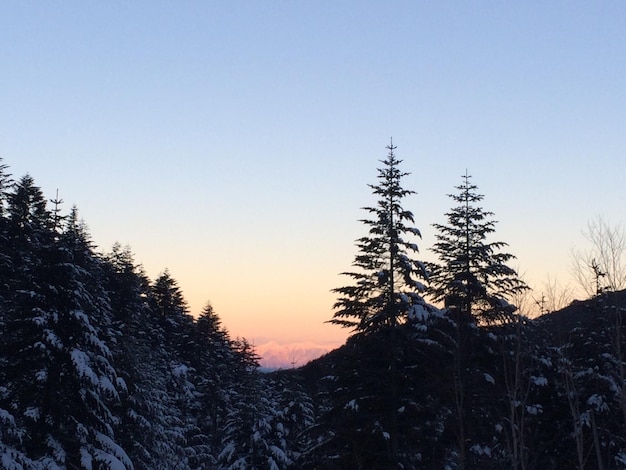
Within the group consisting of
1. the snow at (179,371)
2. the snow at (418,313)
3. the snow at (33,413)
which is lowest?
the snow at (33,413)

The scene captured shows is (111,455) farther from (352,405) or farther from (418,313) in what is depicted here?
(418,313)

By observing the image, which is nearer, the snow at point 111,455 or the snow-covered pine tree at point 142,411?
the snow at point 111,455

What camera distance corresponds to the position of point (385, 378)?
2383cm

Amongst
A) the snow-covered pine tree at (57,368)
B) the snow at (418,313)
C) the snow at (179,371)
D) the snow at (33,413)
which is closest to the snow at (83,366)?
the snow-covered pine tree at (57,368)

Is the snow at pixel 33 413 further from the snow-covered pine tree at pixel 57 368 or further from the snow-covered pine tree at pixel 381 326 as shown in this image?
the snow-covered pine tree at pixel 381 326

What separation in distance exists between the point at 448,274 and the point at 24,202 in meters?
36.7

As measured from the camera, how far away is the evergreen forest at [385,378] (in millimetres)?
18469

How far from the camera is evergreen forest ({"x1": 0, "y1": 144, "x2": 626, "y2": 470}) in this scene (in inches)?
727

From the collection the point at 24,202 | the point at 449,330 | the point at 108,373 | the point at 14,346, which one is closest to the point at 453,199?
the point at 449,330

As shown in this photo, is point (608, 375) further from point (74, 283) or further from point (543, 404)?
point (74, 283)

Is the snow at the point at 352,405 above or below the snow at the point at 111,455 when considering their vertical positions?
above

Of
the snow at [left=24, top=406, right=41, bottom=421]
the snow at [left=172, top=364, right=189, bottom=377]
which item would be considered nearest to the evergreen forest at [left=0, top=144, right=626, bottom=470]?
the snow at [left=24, top=406, right=41, bottom=421]

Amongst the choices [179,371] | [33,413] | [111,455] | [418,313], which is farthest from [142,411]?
[179,371]

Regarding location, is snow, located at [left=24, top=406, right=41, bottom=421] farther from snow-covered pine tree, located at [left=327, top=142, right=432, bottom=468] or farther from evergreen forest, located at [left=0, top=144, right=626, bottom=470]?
snow-covered pine tree, located at [left=327, top=142, right=432, bottom=468]
